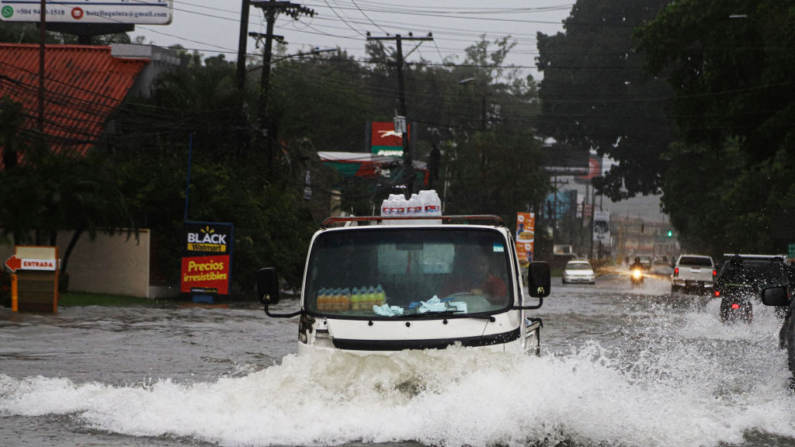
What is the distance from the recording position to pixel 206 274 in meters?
31.2

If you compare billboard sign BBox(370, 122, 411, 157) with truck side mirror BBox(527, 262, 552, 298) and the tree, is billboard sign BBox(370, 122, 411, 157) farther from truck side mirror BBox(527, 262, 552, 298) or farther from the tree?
truck side mirror BBox(527, 262, 552, 298)

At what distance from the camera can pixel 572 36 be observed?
273ft

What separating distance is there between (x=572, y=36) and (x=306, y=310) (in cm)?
7652

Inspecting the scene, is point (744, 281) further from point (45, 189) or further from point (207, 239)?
point (45, 189)

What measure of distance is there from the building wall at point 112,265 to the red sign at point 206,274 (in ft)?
4.50

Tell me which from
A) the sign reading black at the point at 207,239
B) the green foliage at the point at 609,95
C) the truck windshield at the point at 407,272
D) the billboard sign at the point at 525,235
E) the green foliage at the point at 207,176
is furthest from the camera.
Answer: the green foliage at the point at 609,95

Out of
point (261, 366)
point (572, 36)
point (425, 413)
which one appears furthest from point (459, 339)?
point (572, 36)

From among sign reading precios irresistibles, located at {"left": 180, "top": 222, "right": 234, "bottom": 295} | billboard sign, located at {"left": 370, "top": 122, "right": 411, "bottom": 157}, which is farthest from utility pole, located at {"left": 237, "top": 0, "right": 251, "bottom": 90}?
billboard sign, located at {"left": 370, "top": 122, "right": 411, "bottom": 157}

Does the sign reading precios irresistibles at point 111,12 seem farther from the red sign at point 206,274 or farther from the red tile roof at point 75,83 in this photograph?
the red sign at point 206,274

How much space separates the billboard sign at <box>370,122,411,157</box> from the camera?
7550 cm

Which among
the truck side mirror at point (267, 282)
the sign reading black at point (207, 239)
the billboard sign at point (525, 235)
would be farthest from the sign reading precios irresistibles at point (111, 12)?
the truck side mirror at point (267, 282)

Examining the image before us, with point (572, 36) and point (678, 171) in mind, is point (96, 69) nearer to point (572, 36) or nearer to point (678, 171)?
point (678, 171)

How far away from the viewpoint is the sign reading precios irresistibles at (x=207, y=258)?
101ft

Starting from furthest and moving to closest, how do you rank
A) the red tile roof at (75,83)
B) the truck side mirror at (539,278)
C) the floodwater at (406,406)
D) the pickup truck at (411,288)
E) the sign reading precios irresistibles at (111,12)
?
the sign reading precios irresistibles at (111,12)
the red tile roof at (75,83)
the truck side mirror at (539,278)
the pickup truck at (411,288)
the floodwater at (406,406)
